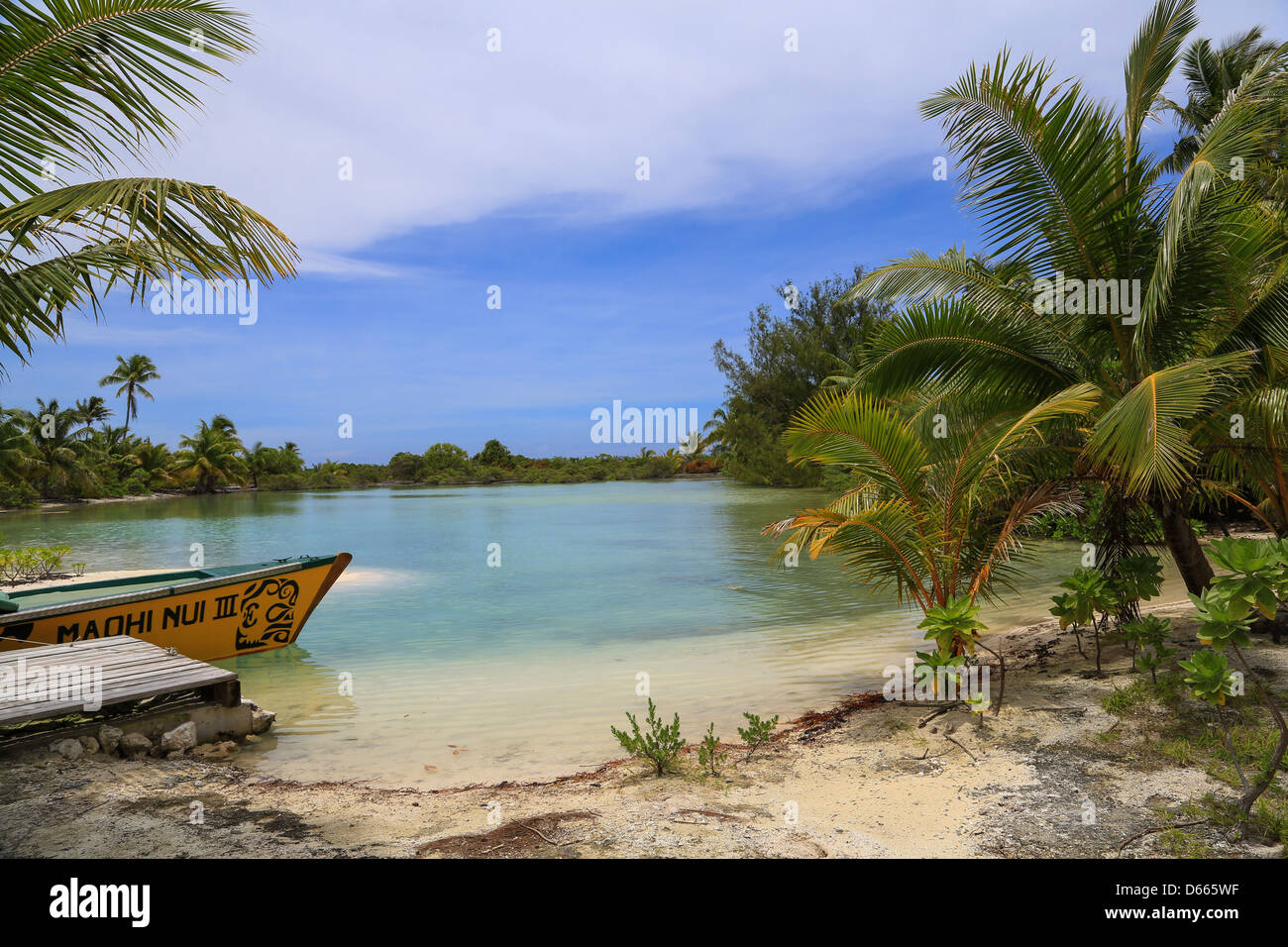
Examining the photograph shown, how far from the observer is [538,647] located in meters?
10.6

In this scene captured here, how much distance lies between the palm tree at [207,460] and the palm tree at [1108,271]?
6717 centimetres

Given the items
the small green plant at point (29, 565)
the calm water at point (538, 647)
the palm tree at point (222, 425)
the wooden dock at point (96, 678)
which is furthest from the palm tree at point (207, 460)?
the wooden dock at point (96, 678)

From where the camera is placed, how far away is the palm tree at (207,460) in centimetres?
6241

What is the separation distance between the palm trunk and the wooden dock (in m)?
8.18

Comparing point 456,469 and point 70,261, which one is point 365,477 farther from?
point 70,261

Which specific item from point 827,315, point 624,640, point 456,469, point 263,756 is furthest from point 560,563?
point 456,469

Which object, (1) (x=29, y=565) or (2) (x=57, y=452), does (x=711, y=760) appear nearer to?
(1) (x=29, y=565)

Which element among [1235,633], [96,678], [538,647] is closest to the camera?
[1235,633]

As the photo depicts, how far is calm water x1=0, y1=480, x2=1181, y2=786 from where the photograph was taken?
6.58 metres

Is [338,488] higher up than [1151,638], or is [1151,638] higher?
[338,488]

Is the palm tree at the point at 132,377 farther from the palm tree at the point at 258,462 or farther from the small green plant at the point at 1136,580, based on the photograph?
the small green plant at the point at 1136,580

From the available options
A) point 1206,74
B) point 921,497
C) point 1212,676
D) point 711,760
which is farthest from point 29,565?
point 1206,74

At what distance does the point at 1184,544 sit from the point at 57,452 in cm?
5848
